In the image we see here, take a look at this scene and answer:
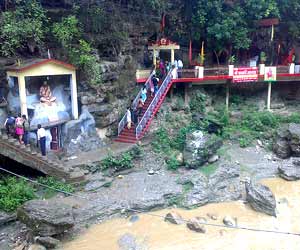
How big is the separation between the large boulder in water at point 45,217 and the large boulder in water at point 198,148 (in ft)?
24.6

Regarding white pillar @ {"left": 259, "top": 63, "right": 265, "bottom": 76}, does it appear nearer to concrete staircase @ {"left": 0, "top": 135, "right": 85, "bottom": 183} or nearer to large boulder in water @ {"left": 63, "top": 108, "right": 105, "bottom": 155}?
large boulder in water @ {"left": 63, "top": 108, "right": 105, "bottom": 155}

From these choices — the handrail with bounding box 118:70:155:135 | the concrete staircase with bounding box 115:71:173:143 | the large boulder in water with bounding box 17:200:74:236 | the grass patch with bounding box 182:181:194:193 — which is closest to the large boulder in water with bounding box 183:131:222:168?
the grass patch with bounding box 182:181:194:193

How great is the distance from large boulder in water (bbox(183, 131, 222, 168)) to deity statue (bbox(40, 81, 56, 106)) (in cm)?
751

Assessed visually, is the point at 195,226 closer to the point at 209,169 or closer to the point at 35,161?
the point at 209,169

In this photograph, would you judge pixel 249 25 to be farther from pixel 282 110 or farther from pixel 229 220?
pixel 229 220

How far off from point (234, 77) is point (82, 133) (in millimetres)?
11672

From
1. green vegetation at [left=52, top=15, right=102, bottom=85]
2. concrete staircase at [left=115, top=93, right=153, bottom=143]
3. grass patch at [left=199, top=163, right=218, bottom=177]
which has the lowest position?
grass patch at [left=199, top=163, right=218, bottom=177]

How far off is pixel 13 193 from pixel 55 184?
1.92 m

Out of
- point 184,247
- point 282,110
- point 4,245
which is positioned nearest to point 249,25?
point 282,110

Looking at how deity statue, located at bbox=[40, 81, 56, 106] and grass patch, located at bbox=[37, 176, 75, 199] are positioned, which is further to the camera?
deity statue, located at bbox=[40, 81, 56, 106]

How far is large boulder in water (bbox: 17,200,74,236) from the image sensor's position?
43.6 feet

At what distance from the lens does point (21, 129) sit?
16.3 metres

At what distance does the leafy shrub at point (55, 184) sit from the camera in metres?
16.2

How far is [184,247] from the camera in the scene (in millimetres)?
14078
